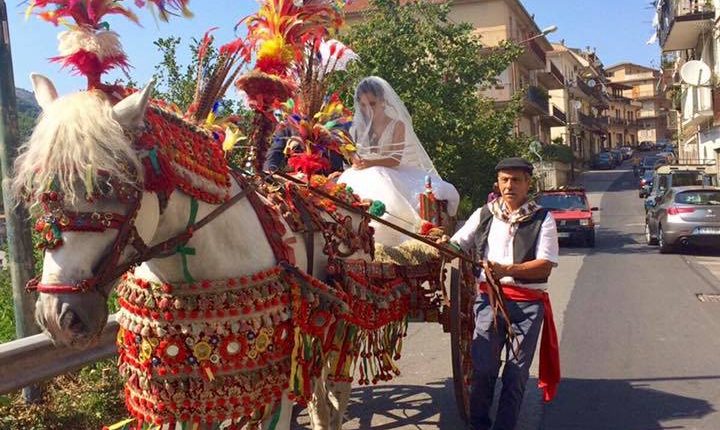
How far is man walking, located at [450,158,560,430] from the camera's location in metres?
4.64

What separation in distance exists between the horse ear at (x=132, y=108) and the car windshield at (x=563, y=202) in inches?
711

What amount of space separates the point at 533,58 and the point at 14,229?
4368 cm

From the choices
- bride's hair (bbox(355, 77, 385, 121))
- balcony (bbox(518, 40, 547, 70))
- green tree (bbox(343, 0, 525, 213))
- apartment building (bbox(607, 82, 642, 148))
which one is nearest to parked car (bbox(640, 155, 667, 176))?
balcony (bbox(518, 40, 547, 70))

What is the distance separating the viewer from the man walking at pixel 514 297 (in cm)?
464

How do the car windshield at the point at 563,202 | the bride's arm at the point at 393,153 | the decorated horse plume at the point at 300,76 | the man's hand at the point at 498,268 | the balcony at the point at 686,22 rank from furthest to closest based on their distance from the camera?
the balcony at the point at 686,22, the car windshield at the point at 563,202, the bride's arm at the point at 393,153, the man's hand at the point at 498,268, the decorated horse plume at the point at 300,76

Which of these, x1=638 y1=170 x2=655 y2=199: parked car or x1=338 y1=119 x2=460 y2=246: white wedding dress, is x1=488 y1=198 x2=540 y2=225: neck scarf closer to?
x1=338 y1=119 x2=460 y2=246: white wedding dress

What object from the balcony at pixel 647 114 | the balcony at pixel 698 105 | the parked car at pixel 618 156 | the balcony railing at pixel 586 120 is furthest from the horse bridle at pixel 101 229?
the balcony at pixel 647 114

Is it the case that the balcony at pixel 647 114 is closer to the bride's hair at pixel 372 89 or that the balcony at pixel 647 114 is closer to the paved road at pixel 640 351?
the paved road at pixel 640 351

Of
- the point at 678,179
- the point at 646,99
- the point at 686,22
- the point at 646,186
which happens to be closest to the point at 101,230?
the point at 678,179

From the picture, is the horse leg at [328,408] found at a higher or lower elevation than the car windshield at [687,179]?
lower

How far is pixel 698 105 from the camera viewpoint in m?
29.3

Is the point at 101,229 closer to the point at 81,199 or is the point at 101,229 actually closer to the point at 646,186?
the point at 81,199

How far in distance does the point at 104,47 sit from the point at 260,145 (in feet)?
4.28

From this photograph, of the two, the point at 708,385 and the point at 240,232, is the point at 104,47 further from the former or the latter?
the point at 708,385
